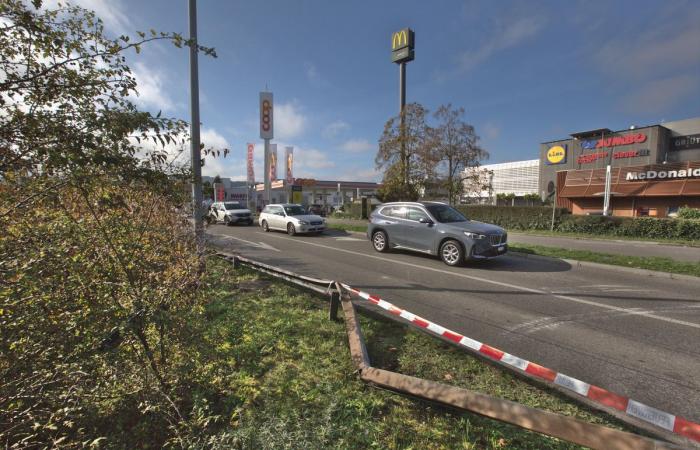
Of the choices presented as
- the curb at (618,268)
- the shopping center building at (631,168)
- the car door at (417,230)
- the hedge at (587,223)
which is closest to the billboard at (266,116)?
the hedge at (587,223)

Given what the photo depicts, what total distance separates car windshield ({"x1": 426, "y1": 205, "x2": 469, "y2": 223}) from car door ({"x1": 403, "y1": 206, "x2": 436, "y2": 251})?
23 centimetres

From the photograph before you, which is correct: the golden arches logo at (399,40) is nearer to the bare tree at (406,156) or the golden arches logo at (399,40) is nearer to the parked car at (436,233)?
→ the bare tree at (406,156)

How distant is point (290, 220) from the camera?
54.1 ft

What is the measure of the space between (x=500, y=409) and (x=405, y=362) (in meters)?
1.51

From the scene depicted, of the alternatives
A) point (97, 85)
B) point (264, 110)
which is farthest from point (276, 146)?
point (97, 85)

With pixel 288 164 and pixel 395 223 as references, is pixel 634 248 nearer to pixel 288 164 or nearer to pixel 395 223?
pixel 395 223

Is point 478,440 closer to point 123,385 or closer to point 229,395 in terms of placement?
point 229,395

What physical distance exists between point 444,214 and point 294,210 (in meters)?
9.67

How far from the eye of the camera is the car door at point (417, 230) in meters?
9.40

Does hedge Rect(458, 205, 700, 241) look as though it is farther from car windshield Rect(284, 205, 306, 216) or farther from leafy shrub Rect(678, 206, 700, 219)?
car windshield Rect(284, 205, 306, 216)

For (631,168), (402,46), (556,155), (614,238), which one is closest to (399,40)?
(402,46)

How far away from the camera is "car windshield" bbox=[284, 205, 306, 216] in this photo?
17.0 meters

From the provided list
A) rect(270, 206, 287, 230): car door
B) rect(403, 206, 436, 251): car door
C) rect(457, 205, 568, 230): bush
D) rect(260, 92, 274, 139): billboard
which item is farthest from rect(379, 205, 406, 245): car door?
rect(260, 92, 274, 139): billboard

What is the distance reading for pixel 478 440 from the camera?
2.32 meters
